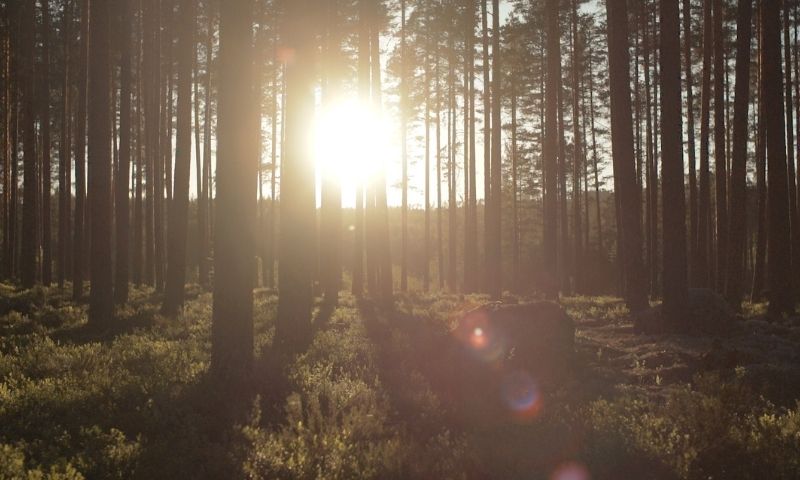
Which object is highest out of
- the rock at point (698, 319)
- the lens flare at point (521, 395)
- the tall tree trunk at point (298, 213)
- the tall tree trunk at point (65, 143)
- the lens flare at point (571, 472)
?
the tall tree trunk at point (65, 143)

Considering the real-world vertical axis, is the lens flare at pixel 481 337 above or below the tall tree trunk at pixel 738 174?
below

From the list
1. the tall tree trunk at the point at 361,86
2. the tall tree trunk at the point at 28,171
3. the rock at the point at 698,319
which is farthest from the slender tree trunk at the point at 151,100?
the rock at the point at 698,319

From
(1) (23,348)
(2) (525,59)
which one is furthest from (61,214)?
(2) (525,59)

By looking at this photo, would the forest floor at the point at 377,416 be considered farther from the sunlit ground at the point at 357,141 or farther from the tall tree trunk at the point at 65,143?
the tall tree trunk at the point at 65,143

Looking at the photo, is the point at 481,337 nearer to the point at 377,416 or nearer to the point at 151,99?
the point at 377,416

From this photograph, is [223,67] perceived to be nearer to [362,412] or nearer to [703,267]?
[362,412]

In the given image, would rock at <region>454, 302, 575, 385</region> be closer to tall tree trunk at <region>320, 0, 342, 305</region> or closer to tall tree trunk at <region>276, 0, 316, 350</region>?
tall tree trunk at <region>276, 0, 316, 350</region>

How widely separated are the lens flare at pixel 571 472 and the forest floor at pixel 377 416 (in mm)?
18

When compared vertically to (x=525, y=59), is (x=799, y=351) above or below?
below

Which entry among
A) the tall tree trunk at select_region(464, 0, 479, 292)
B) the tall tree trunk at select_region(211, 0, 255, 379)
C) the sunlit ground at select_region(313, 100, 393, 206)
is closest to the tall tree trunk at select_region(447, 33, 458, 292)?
the tall tree trunk at select_region(464, 0, 479, 292)

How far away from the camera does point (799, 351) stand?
1122cm

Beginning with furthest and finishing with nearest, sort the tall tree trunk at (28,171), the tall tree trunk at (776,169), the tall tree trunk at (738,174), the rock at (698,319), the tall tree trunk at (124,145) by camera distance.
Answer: the tall tree trunk at (28,171), the tall tree trunk at (738,174), the tall tree trunk at (124,145), the tall tree trunk at (776,169), the rock at (698,319)

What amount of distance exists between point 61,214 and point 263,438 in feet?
96.1

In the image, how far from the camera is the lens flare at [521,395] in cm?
773
